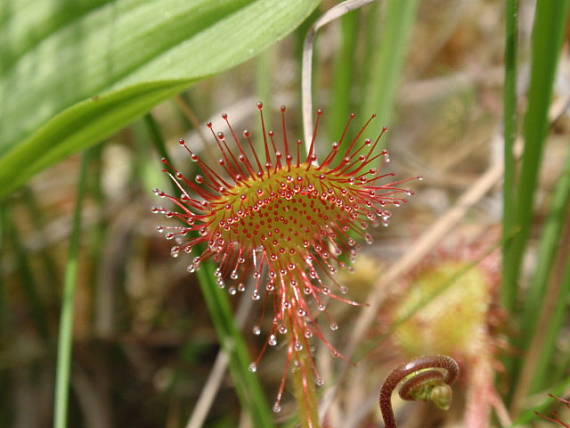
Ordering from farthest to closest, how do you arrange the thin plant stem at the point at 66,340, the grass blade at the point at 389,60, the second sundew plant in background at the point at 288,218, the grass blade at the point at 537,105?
1. the grass blade at the point at 389,60
2. the thin plant stem at the point at 66,340
3. the grass blade at the point at 537,105
4. the second sundew plant in background at the point at 288,218

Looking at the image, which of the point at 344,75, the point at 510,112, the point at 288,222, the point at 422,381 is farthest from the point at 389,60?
the point at 422,381

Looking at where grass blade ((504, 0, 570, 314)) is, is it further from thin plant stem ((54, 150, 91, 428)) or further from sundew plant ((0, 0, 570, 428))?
thin plant stem ((54, 150, 91, 428))

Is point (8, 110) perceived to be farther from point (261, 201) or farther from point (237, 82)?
point (237, 82)

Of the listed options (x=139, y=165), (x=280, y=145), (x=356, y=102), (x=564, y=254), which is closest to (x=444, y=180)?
(x=356, y=102)

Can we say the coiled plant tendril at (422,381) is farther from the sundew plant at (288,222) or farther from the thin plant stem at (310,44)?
the thin plant stem at (310,44)

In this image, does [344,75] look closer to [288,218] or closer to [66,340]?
[288,218]

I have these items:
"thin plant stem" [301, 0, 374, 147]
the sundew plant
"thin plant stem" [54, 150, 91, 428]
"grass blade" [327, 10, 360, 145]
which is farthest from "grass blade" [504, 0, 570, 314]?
"thin plant stem" [54, 150, 91, 428]

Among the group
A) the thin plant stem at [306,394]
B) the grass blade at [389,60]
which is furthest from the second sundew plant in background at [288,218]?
the grass blade at [389,60]

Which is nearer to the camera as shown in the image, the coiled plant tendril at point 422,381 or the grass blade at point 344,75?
the coiled plant tendril at point 422,381
